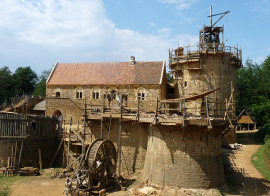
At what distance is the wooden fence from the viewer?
19312mm

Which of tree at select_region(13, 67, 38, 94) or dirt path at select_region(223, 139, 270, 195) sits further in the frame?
tree at select_region(13, 67, 38, 94)

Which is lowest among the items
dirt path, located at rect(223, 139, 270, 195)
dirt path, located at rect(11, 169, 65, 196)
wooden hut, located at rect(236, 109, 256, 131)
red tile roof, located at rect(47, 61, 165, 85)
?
dirt path, located at rect(11, 169, 65, 196)

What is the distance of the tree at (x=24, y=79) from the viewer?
57031 mm

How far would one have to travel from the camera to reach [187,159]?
46.1 feet

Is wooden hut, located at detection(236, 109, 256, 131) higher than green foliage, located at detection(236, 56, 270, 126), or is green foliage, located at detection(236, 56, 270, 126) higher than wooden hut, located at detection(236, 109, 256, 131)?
green foliage, located at detection(236, 56, 270, 126)

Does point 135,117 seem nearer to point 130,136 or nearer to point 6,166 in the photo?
point 130,136

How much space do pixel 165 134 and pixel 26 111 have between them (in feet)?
89.8

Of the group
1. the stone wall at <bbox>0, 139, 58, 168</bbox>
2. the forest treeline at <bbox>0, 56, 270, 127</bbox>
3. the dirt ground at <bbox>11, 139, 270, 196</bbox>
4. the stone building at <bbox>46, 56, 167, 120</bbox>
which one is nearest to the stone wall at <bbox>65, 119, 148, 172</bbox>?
the dirt ground at <bbox>11, 139, 270, 196</bbox>

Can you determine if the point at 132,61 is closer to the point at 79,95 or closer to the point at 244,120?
the point at 79,95

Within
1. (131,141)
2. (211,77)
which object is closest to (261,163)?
(211,77)

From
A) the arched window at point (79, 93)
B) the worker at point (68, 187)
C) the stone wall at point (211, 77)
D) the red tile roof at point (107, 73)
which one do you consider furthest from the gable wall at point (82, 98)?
the worker at point (68, 187)

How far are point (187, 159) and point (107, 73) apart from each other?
19.5m

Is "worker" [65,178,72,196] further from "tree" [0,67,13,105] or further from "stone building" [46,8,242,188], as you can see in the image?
"tree" [0,67,13,105]

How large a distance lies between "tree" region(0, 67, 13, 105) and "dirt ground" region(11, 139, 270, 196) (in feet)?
122
